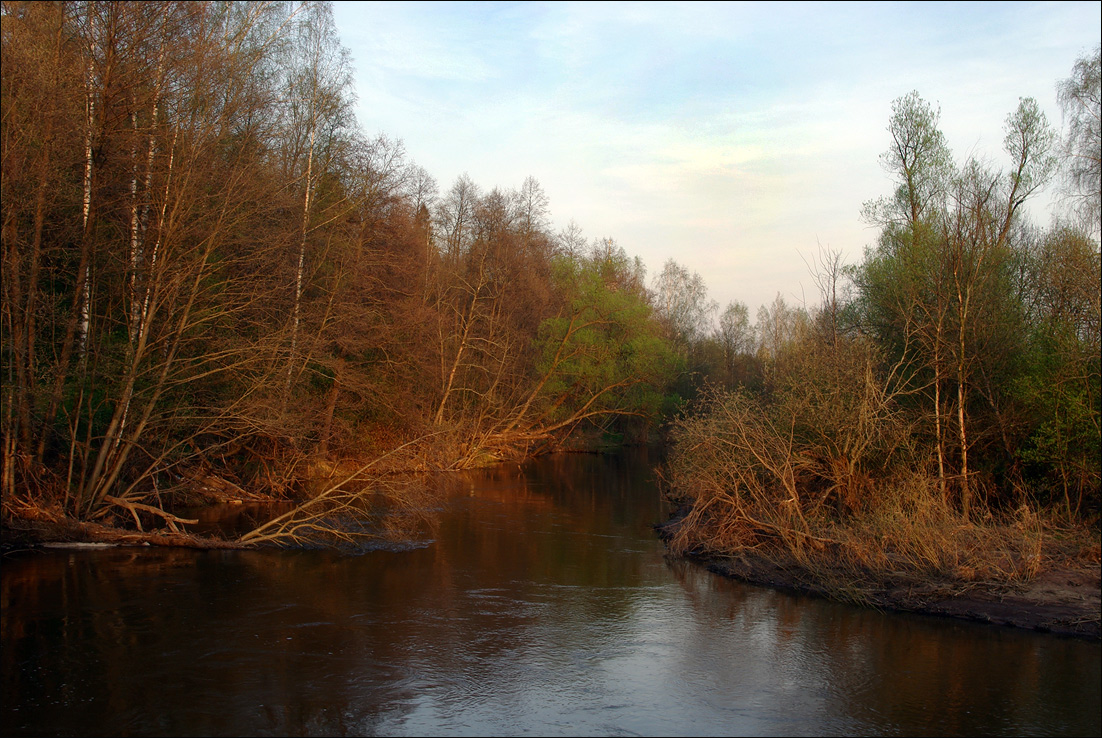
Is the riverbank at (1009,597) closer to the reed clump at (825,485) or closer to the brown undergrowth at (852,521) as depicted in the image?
the brown undergrowth at (852,521)

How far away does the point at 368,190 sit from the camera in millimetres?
23906

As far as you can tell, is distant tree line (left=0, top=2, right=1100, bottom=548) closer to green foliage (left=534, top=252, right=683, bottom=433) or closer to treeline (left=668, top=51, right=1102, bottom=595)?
treeline (left=668, top=51, right=1102, bottom=595)

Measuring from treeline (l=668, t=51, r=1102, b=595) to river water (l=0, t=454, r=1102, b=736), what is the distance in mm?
1751

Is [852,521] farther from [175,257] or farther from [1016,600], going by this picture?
[175,257]

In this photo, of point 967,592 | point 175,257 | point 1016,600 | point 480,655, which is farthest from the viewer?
point 175,257

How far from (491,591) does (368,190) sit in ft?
51.3

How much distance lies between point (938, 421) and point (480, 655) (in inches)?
420

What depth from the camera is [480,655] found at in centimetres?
920

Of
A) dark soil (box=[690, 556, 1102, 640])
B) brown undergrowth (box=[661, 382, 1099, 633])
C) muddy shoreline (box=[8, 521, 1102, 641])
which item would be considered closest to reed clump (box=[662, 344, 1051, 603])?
brown undergrowth (box=[661, 382, 1099, 633])

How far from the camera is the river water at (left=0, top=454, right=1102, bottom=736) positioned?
737 cm

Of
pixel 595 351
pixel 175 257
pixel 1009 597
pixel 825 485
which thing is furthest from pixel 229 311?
pixel 595 351

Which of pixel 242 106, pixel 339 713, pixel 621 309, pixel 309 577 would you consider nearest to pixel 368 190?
pixel 242 106

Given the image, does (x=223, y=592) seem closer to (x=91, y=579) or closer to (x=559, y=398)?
(x=91, y=579)

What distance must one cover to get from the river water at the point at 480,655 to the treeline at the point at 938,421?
175 cm
